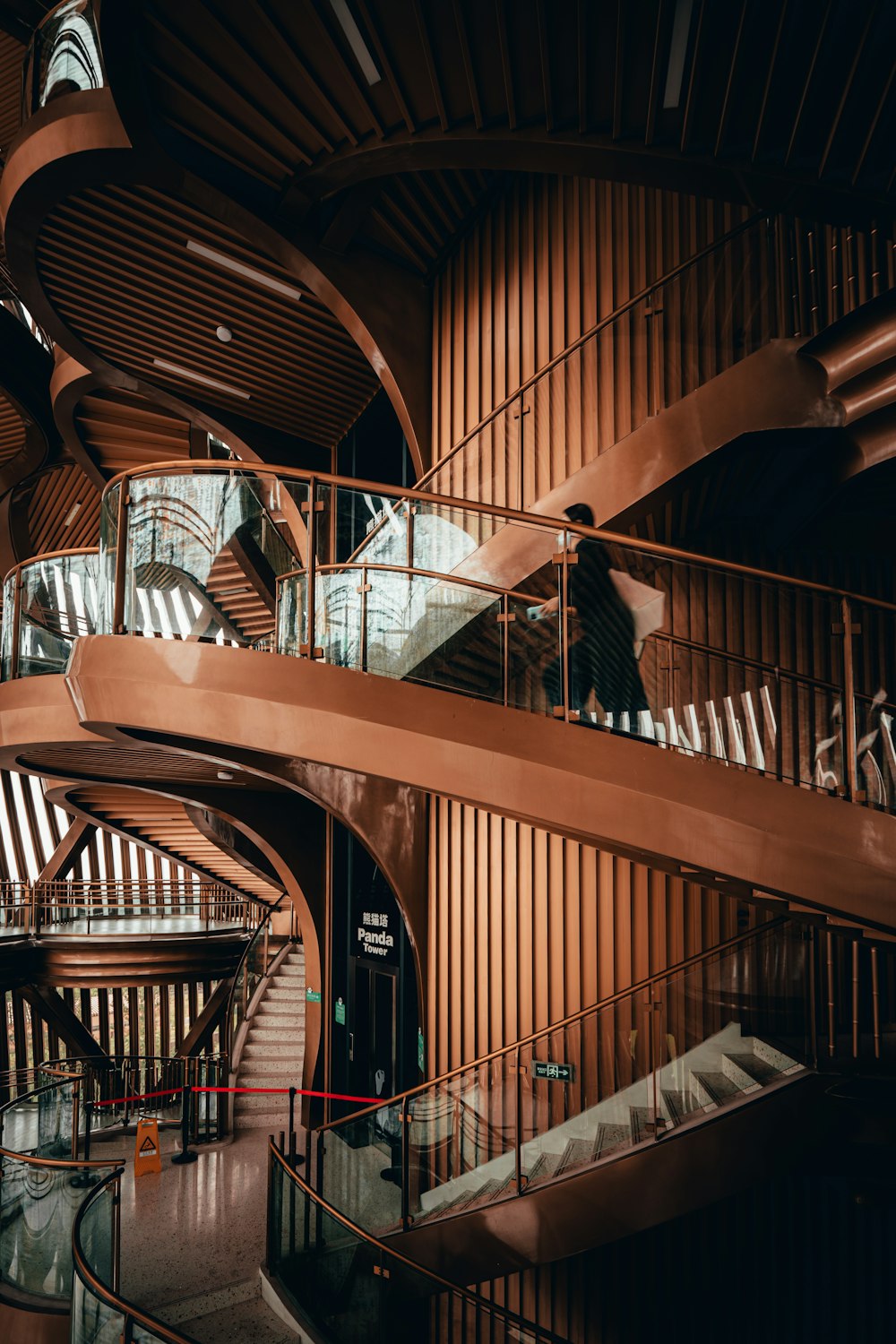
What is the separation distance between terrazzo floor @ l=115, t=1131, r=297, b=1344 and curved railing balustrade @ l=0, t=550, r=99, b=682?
4718 millimetres

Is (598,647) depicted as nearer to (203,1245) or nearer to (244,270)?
(244,270)

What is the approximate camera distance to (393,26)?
5664mm

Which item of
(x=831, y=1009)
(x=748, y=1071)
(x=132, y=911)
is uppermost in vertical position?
(x=831, y=1009)

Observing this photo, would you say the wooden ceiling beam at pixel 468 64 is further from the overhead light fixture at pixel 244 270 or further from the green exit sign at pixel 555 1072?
the green exit sign at pixel 555 1072

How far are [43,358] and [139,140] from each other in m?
7.11

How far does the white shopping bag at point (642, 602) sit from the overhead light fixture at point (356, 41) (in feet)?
12.1

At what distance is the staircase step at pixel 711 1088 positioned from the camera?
17.7ft

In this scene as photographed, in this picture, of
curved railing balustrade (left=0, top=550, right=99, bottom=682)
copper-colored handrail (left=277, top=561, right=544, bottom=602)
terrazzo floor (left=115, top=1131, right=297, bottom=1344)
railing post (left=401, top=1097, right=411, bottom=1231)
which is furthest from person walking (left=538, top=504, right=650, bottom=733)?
curved railing balustrade (left=0, top=550, right=99, bottom=682)

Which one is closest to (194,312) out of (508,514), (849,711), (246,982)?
(508,514)

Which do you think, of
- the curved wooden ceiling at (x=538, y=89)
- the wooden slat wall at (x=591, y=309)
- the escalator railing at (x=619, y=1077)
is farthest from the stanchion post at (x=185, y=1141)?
the curved wooden ceiling at (x=538, y=89)

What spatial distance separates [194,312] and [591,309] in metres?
3.65

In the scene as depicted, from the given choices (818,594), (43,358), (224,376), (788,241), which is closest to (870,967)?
(818,594)

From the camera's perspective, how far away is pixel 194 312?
8.89 meters


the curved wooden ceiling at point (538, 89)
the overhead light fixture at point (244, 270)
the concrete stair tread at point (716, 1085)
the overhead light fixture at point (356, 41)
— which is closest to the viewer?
the curved wooden ceiling at point (538, 89)
